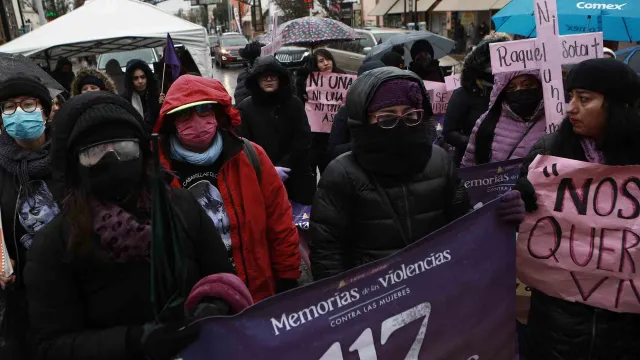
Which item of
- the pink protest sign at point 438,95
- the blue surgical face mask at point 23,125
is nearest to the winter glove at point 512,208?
the blue surgical face mask at point 23,125

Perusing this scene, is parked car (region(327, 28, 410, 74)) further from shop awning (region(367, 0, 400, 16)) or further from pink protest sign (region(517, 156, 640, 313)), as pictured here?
shop awning (region(367, 0, 400, 16))

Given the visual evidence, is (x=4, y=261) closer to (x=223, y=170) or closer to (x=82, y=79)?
(x=223, y=170)

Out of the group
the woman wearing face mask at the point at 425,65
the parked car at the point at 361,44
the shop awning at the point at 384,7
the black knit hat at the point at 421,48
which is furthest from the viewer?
the shop awning at the point at 384,7

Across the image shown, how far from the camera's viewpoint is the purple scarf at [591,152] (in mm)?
2342

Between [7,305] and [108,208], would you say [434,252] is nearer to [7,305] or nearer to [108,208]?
[108,208]

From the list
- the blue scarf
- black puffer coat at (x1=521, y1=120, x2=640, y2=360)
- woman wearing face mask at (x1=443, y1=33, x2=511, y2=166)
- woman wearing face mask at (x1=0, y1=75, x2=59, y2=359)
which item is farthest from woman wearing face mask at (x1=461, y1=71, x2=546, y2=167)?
woman wearing face mask at (x1=0, y1=75, x2=59, y2=359)

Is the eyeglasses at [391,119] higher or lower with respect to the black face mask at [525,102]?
higher

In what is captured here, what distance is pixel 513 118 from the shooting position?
3.59 metres

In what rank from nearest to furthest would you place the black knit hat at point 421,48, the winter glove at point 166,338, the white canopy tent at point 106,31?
the winter glove at point 166,338 → the black knit hat at point 421,48 → the white canopy tent at point 106,31

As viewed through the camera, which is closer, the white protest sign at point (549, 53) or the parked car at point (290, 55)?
the white protest sign at point (549, 53)

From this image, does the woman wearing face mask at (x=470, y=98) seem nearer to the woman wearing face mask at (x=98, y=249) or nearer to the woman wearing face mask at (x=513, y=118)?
the woman wearing face mask at (x=513, y=118)

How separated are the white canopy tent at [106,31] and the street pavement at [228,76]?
30.3 feet

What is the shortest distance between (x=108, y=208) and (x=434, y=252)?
1.18 metres

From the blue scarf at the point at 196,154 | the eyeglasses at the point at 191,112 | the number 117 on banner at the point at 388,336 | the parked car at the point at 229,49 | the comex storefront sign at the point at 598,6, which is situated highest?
the comex storefront sign at the point at 598,6
